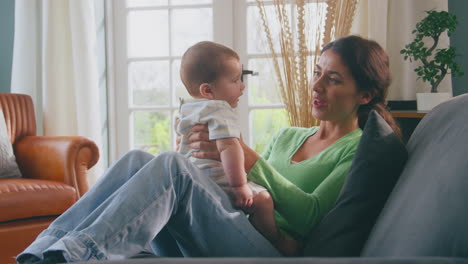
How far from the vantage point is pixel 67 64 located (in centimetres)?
341

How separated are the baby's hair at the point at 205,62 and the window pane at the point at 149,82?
2.22 m

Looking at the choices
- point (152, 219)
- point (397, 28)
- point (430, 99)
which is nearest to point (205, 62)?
point (152, 219)

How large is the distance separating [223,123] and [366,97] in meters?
0.48

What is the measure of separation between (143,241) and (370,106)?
87cm

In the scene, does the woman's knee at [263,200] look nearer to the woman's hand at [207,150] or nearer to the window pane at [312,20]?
the woman's hand at [207,150]

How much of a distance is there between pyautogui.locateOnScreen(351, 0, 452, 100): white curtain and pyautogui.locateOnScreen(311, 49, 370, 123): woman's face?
158 centimetres

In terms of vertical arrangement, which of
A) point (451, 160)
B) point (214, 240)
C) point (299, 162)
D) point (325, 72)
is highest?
point (325, 72)

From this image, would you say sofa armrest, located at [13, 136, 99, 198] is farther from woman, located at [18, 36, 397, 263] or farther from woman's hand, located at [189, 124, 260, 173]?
woman's hand, located at [189, 124, 260, 173]

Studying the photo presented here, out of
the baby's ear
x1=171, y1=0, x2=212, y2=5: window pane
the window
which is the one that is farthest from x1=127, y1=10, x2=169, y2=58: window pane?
the baby's ear

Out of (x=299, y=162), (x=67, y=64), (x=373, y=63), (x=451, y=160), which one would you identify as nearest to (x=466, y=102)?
(x=451, y=160)

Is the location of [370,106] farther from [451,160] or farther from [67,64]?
[67,64]

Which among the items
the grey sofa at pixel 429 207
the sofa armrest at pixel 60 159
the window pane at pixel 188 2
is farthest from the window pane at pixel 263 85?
the grey sofa at pixel 429 207

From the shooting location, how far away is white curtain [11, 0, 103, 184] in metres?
3.35

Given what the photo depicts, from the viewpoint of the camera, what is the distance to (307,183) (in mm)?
1453
